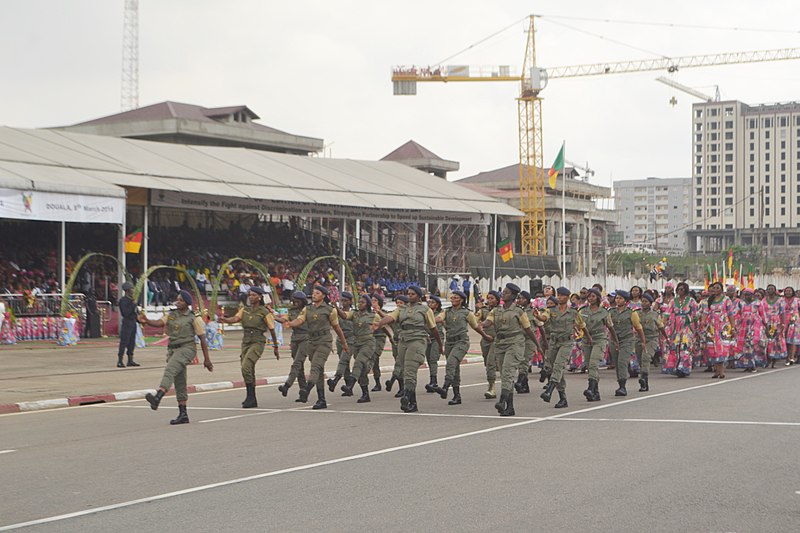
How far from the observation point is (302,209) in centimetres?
3897

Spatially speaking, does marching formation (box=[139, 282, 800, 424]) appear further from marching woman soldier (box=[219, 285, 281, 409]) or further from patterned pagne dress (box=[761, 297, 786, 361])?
patterned pagne dress (box=[761, 297, 786, 361])

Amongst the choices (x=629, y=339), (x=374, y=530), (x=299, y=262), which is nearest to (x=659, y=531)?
(x=374, y=530)

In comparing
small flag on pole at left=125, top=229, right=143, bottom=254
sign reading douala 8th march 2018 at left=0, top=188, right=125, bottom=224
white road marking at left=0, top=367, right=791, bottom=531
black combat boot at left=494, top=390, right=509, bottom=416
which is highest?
sign reading douala 8th march 2018 at left=0, top=188, right=125, bottom=224

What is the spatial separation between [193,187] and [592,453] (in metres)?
26.0

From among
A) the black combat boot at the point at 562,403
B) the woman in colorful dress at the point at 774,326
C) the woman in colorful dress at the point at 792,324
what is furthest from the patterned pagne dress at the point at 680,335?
the black combat boot at the point at 562,403

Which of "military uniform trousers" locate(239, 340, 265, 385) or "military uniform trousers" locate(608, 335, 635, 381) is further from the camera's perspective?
"military uniform trousers" locate(608, 335, 635, 381)

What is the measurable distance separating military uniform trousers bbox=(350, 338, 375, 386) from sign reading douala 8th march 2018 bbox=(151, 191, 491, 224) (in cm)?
1905

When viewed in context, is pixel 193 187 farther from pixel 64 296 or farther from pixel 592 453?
pixel 592 453

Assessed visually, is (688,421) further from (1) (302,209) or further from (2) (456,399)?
(1) (302,209)

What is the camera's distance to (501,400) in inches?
539

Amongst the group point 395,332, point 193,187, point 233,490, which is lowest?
point 233,490

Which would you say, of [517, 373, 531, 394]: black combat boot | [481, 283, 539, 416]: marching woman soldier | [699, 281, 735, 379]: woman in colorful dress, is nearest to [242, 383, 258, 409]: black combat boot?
[481, 283, 539, 416]: marching woman soldier

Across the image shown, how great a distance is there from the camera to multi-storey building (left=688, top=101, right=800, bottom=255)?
16450cm

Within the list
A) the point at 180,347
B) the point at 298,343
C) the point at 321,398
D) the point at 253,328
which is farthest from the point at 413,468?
the point at 298,343
